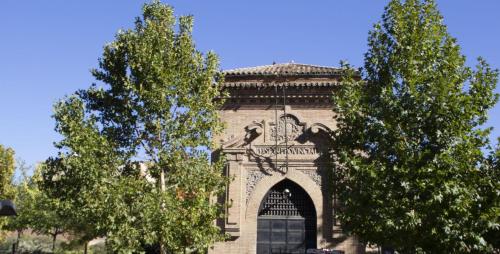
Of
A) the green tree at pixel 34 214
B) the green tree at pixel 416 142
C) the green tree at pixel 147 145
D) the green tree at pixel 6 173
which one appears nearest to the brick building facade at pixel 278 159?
the green tree at pixel 147 145

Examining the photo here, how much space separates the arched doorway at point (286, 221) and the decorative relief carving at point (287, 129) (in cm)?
131

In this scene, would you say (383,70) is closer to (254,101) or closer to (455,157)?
(455,157)

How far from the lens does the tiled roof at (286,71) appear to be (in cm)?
1552

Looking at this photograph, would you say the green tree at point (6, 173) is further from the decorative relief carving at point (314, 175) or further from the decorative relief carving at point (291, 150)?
the decorative relief carving at point (314, 175)

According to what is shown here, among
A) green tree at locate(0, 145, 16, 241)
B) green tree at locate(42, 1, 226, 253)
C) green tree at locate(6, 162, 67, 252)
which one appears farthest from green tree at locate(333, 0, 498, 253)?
green tree at locate(6, 162, 67, 252)

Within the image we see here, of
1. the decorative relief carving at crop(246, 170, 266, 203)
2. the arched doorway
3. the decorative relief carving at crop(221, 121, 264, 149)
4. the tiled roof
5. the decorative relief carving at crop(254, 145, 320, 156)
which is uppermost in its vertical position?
the tiled roof

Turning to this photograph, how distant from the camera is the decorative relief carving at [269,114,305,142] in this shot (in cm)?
1545

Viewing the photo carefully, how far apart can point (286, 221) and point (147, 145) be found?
503cm

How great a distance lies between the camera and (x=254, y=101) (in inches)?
621

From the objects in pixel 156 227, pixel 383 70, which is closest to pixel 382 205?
pixel 383 70

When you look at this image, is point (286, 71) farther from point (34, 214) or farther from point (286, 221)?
point (34, 214)

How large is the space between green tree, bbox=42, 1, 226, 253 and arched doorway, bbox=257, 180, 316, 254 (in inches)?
116

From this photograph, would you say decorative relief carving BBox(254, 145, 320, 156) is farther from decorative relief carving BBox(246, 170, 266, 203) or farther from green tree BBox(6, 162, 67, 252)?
green tree BBox(6, 162, 67, 252)

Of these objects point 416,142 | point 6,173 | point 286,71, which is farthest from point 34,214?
point 416,142
